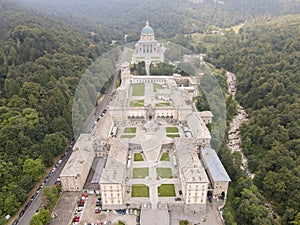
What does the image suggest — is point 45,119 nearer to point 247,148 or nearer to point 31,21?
point 247,148

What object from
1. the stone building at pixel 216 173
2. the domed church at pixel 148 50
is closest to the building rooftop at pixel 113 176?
the stone building at pixel 216 173

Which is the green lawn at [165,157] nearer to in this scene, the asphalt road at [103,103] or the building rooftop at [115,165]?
the building rooftop at [115,165]

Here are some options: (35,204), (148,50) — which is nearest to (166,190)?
(35,204)

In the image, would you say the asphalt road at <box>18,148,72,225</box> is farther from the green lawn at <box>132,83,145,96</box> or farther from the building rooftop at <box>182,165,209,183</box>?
the green lawn at <box>132,83,145,96</box>

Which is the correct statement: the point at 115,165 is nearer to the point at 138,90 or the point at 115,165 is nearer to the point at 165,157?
the point at 165,157

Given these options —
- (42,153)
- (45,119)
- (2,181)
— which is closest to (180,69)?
(45,119)
